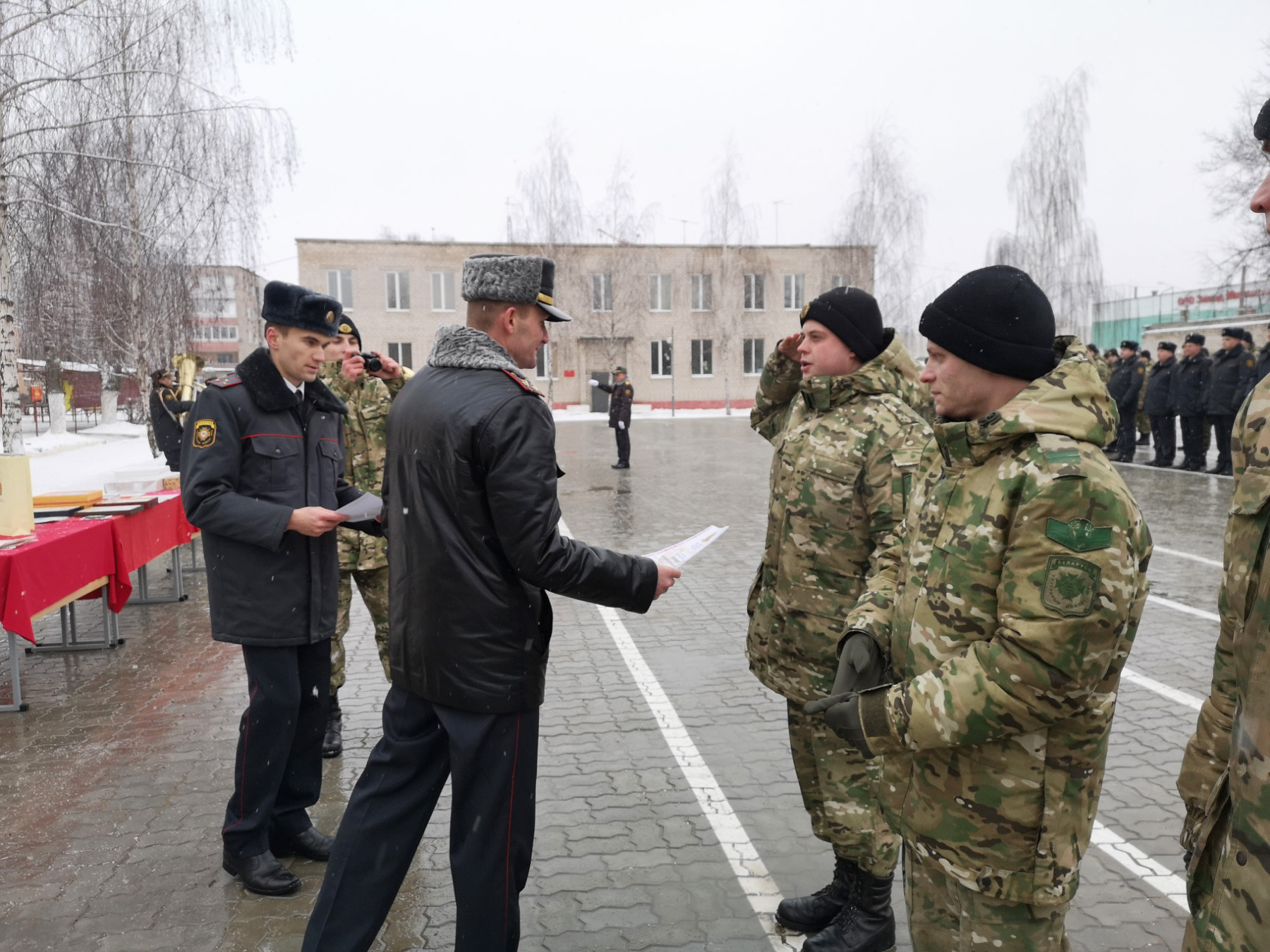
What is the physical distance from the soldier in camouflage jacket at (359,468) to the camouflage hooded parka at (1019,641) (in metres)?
3.29

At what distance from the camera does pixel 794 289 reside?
4841 centimetres

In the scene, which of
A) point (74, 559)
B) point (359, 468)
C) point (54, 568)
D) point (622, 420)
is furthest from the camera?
point (622, 420)

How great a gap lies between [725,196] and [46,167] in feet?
119

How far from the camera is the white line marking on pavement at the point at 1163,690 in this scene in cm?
514

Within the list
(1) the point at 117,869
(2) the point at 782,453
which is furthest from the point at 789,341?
(1) the point at 117,869

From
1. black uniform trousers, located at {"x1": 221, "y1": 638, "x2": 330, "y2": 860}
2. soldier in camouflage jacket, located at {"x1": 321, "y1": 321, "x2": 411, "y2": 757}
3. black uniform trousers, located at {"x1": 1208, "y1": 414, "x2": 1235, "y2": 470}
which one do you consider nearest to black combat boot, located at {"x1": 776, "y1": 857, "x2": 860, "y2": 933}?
black uniform trousers, located at {"x1": 221, "y1": 638, "x2": 330, "y2": 860}

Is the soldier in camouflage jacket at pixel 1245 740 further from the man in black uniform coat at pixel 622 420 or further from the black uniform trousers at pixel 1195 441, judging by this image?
the black uniform trousers at pixel 1195 441

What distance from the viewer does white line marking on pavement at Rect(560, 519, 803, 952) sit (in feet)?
10.6

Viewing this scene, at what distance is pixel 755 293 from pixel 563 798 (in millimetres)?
46261

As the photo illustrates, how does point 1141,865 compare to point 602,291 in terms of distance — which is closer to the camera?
point 1141,865

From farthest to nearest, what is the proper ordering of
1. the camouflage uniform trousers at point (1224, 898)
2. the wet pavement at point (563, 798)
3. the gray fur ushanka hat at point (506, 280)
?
the wet pavement at point (563, 798) → the gray fur ushanka hat at point (506, 280) → the camouflage uniform trousers at point (1224, 898)

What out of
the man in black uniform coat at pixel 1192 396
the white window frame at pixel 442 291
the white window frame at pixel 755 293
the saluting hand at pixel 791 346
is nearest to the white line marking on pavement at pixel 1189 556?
the saluting hand at pixel 791 346

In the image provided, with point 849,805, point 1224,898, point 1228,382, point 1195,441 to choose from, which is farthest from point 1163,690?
point 1195,441

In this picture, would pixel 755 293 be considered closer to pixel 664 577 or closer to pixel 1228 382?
pixel 1228 382
